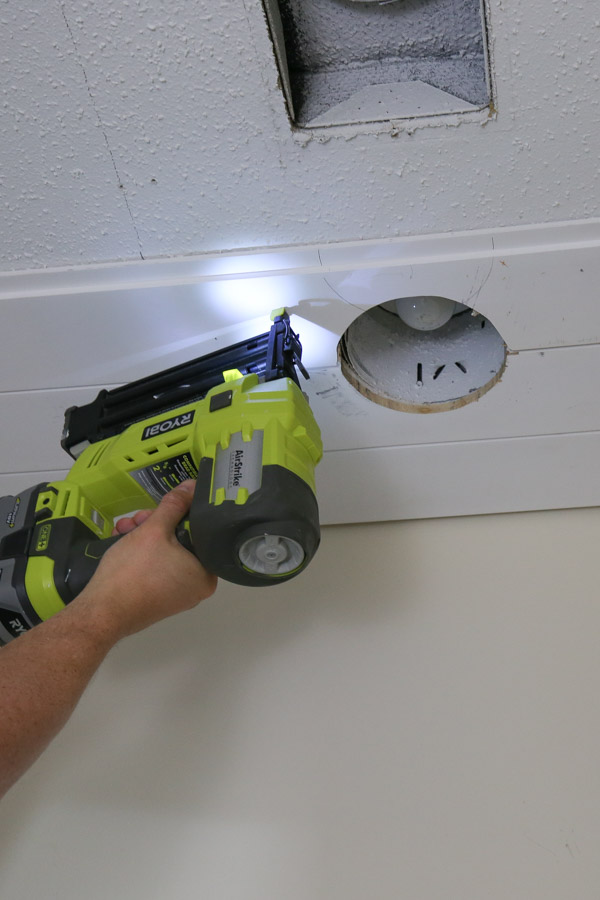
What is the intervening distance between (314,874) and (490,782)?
0.28m

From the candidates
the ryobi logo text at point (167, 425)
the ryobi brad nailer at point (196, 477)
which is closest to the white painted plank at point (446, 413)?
the ryobi brad nailer at point (196, 477)

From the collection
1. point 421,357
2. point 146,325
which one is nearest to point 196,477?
point 146,325

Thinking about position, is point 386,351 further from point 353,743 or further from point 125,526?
point 353,743

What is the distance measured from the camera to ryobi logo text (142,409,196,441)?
974 millimetres

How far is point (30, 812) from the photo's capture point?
1.12m

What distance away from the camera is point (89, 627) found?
34.1 inches

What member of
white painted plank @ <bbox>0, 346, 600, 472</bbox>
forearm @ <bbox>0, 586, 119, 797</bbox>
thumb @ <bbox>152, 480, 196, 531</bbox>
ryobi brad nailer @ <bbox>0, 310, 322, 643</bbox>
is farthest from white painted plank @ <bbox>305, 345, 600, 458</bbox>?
forearm @ <bbox>0, 586, 119, 797</bbox>

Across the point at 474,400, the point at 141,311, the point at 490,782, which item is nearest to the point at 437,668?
the point at 490,782

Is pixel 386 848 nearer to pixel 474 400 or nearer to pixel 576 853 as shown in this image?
pixel 576 853

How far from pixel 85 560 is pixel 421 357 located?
68 centimetres

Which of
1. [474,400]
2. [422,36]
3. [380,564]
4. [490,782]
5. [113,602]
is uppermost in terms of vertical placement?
[422,36]

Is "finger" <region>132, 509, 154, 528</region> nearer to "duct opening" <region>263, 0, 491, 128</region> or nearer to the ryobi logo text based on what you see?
the ryobi logo text

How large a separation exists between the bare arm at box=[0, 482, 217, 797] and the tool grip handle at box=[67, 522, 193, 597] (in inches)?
0.5

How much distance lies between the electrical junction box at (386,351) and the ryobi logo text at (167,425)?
0.66 ft
